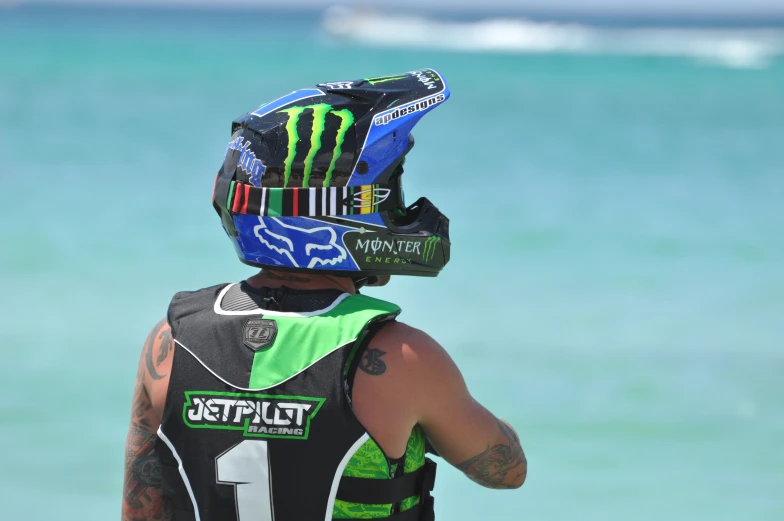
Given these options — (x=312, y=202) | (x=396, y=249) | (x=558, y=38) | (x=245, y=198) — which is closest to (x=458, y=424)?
(x=396, y=249)

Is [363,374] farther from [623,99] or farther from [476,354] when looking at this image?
[623,99]

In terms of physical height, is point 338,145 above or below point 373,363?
above

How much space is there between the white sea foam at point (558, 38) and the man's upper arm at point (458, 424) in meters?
33.7

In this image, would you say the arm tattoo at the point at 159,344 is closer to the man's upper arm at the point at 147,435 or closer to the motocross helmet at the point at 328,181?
the man's upper arm at the point at 147,435

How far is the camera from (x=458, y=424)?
89.8 inches

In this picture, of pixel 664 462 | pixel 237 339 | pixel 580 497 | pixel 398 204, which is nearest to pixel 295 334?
pixel 237 339

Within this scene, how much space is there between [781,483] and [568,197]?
650 cm

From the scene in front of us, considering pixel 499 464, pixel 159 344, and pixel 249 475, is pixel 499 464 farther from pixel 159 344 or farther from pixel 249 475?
pixel 159 344

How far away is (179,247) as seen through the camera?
995 cm

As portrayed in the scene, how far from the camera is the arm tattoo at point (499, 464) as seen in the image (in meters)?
2.37

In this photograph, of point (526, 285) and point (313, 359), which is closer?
point (313, 359)

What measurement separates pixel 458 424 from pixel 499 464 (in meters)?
0.19

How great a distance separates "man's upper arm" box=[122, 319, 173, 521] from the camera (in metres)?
2.36

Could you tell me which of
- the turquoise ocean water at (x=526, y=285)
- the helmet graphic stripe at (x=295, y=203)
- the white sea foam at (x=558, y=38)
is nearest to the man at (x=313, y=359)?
the helmet graphic stripe at (x=295, y=203)
